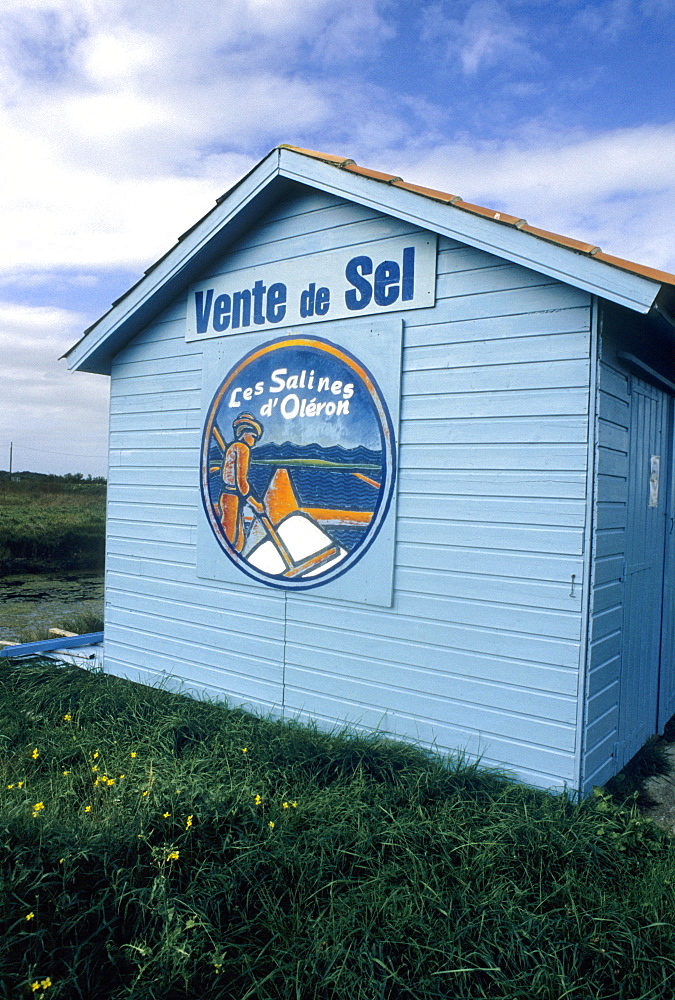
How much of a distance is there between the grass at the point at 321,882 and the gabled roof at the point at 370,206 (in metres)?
2.88

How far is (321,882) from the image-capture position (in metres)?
3.27

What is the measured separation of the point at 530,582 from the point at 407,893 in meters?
1.91

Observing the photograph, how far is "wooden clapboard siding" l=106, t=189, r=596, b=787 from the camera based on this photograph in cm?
418

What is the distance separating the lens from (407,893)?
3.13m

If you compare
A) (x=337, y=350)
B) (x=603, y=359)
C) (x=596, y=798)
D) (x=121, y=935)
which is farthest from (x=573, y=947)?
(x=337, y=350)

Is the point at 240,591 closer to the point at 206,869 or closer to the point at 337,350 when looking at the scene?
the point at 337,350

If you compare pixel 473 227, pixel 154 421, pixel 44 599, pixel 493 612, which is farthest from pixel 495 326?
pixel 44 599

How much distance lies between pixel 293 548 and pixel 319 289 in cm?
199

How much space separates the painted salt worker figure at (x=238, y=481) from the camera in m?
5.70

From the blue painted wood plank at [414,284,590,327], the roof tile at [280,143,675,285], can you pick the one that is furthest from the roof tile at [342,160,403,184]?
the blue painted wood plank at [414,284,590,327]

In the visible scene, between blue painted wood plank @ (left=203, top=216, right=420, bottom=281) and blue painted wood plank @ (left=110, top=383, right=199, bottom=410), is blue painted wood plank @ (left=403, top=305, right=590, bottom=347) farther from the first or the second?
blue painted wood plank @ (left=110, top=383, right=199, bottom=410)

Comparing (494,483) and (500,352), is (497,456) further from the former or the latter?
(500,352)

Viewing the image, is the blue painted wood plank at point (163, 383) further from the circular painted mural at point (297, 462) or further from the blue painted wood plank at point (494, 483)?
the blue painted wood plank at point (494, 483)

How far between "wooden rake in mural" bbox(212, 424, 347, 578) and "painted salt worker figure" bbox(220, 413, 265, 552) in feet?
0.50
